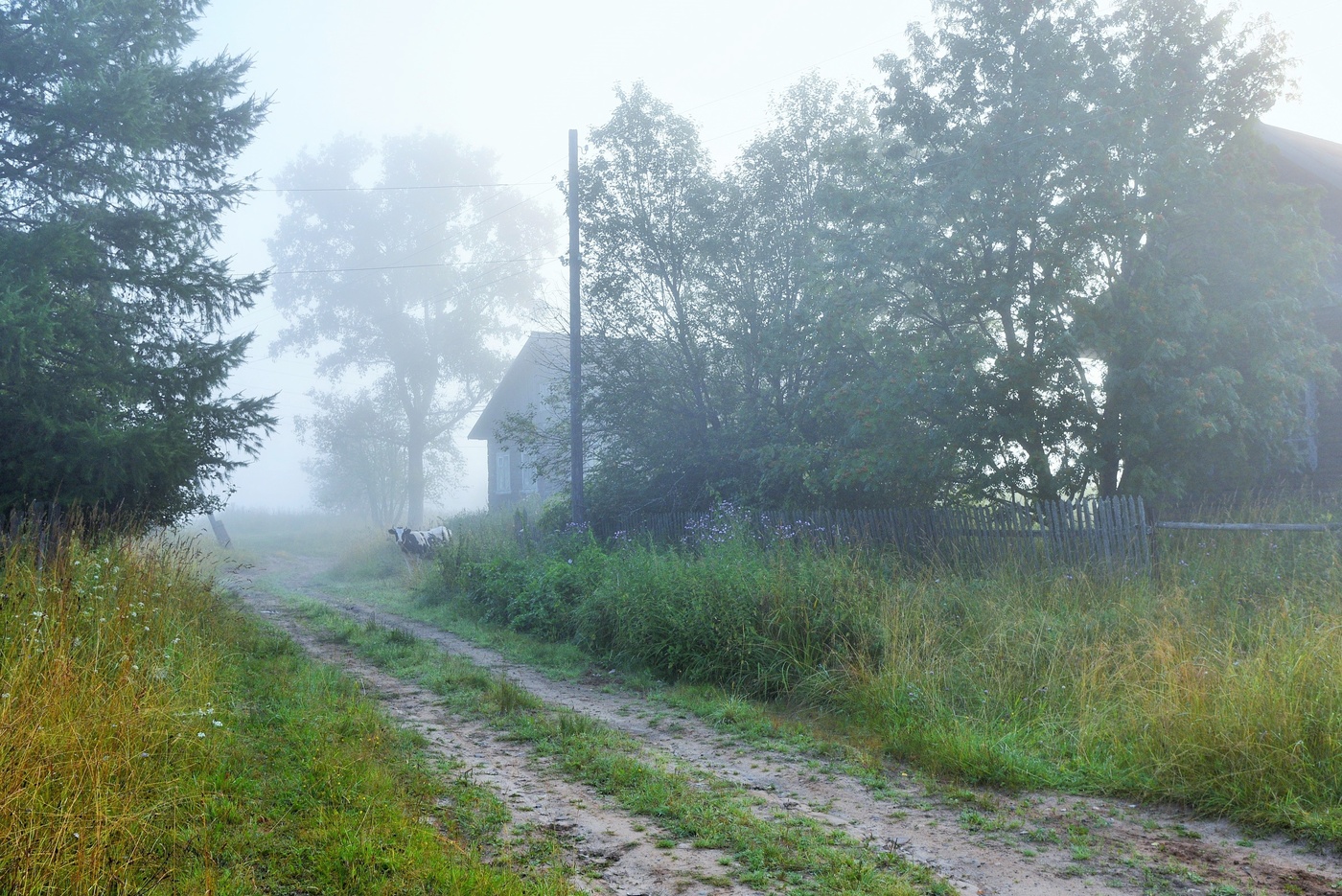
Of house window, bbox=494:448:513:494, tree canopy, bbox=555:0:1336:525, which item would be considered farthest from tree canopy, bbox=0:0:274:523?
house window, bbox=494:448:513:494

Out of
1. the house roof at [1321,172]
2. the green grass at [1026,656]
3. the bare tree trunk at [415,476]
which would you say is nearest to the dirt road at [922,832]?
the green grass at [1026,656]

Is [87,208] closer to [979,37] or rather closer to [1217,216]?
[979,37]

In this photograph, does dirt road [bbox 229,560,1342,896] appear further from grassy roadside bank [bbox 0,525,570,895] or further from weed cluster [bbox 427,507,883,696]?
weed cluster [bbox 427,507,883,696]

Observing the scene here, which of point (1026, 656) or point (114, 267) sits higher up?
point (114, 267)

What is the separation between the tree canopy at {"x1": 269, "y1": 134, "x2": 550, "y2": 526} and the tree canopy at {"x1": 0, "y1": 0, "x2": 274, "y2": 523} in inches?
1252

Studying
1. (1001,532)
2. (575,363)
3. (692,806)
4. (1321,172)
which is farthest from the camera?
(575,363)

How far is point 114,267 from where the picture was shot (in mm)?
11273

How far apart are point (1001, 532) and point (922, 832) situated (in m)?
6.90

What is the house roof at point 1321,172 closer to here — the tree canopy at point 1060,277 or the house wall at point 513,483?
the tree canopy at point 1060,277

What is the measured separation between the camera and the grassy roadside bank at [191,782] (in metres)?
3.55

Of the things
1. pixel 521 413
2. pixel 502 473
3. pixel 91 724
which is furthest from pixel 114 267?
pixel 502 473

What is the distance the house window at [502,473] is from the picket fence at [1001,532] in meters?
23.6

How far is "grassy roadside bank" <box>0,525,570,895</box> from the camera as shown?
355 centimetres

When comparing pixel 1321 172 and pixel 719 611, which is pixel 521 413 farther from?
pixel 719 611
